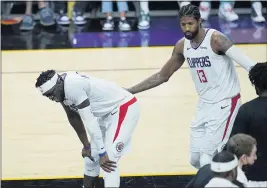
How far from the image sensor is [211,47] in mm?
6480

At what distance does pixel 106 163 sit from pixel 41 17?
6.82 m

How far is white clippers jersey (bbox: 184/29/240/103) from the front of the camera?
6.48m

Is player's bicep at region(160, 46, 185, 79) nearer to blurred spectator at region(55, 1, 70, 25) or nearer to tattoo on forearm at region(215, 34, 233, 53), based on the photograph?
tattoo on forearm at region(215, 34, 233, 53)

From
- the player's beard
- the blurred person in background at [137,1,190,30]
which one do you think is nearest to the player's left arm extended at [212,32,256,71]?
the player's beard

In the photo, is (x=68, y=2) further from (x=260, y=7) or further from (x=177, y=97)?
(x=177, y=97)

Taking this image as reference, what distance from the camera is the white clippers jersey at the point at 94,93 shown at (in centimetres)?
627

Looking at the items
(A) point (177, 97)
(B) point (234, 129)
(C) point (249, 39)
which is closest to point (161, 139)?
(A) point (177, 97)

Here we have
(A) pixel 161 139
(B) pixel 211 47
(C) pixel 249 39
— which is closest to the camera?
(B) pixel 211 47

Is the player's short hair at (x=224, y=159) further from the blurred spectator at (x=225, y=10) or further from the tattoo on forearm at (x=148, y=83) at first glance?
the blurred spectator at (x=225, y=10)

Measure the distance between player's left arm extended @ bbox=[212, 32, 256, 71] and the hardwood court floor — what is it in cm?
176

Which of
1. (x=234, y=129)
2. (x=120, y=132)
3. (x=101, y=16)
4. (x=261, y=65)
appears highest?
(x=261, y=65)

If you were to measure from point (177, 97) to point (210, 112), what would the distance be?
Answer: 3199 mm

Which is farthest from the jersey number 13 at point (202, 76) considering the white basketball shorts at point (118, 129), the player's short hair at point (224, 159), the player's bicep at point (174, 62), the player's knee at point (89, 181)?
the player's short hair at point (224, 159)

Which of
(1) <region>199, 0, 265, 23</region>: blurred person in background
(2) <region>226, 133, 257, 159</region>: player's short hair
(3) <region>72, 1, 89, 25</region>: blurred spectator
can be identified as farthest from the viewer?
(3) <region>72, 1, 89, 25</region>: blurred spectator
